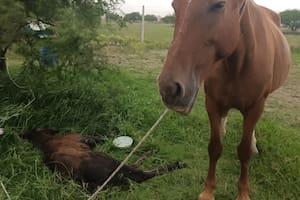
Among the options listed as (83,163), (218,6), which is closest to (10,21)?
(83,163)

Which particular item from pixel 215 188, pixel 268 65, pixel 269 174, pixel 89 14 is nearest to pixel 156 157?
pixel 215 188

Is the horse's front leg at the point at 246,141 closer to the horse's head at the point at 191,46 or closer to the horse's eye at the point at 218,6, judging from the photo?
the horse's head at the point at 191,46

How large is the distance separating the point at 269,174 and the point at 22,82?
2646mm

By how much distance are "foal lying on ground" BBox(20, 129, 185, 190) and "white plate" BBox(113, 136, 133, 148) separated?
0.93 ft

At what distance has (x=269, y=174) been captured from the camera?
303cm

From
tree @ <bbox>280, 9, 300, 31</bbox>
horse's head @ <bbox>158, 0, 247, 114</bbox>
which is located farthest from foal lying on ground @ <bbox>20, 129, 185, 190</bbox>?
tree @ <bbox>280, 9, 300, 31</bbox>

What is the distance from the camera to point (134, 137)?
3.62m

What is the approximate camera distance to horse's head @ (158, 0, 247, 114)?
5.34 feet

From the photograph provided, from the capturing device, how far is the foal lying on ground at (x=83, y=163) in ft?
9.15

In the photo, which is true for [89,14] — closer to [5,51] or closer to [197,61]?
[5,51]

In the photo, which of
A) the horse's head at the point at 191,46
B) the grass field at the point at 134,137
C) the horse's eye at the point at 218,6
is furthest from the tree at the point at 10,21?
the horse's eye at the point at 218,6

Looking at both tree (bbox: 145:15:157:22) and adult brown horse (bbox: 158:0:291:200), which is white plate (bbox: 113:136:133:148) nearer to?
adult brown horse (bbox: 158:0:291:200)

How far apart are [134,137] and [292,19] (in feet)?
51.8

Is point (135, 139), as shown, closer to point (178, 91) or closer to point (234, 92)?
point (234, 92)
